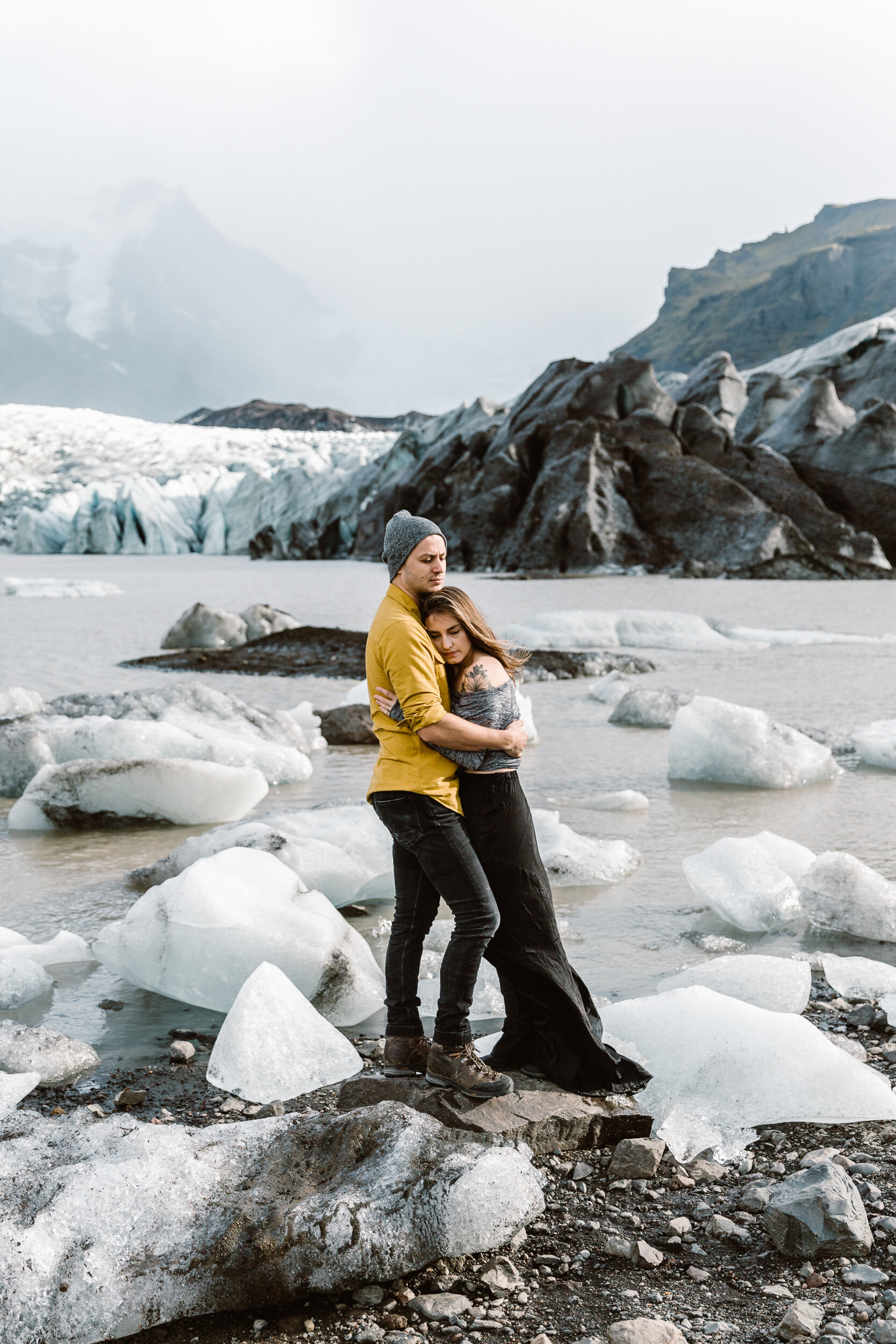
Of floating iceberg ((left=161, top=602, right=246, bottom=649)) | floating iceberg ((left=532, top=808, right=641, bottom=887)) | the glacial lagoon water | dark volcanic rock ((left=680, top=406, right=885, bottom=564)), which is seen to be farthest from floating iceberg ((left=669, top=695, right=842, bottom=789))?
dark volcanic rock ((left=680, top=406, right=885, bottom=564))

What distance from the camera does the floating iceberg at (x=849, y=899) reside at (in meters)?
4.00

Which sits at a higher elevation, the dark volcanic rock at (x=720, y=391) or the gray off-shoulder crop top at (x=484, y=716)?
the dark volcanic rock at (x=720, y=391)

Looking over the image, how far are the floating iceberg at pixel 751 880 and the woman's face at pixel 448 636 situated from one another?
212 cm

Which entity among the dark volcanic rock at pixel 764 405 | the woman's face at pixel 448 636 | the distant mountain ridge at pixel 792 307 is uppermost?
the distant mountain ridge at pixel 792 307

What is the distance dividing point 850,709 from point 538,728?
2.77m

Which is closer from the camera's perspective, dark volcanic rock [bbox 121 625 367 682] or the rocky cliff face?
dark volcanic rock [bbox 121 625 367 682]

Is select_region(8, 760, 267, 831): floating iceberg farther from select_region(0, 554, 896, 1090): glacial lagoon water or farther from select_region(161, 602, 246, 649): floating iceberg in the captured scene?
select_region(161, 602, 246, 649): floating iceberg

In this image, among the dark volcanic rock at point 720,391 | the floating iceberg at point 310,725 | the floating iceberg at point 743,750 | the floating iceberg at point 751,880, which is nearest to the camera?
the floating iceberg at point 751,880

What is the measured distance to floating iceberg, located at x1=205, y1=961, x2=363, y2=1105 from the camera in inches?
113

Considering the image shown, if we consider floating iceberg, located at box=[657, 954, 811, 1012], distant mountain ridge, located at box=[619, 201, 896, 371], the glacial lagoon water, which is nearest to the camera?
floating iceberg, located at box=[657, 954, 811, 1012]

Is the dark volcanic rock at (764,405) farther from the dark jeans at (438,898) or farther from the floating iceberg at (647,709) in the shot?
the dark jeans at (438,898)

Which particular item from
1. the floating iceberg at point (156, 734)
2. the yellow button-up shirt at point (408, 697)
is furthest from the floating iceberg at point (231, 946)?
the floating iceberg at point (156, 734)

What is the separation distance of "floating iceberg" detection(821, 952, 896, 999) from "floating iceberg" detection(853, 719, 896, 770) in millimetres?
3714

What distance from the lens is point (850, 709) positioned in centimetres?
932
